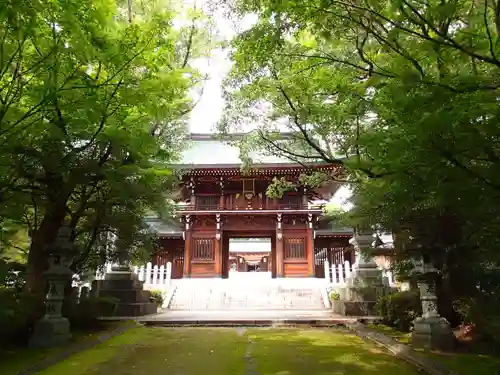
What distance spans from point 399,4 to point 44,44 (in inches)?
183

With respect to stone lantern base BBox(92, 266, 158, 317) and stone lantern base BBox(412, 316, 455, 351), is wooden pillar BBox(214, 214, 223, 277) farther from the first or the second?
stone lantern base BBox(412, 316, 455, 351)

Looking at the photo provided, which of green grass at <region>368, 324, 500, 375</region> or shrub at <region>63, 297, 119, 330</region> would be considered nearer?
green grass at <region>368, 324, 500, 375</region>

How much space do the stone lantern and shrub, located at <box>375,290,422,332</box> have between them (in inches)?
273

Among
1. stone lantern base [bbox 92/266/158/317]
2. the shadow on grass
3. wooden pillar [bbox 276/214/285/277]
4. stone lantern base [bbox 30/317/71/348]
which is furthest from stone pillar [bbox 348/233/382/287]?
wooden pillar [bbox 276/214/285/277]

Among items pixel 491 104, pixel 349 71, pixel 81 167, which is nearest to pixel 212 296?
pixel 81 167

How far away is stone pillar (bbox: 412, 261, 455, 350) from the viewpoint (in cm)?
659

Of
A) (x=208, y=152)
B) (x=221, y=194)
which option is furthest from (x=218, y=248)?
(x=208, y=152)

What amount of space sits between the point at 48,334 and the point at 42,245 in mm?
1902

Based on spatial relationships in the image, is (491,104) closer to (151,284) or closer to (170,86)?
(170,86)

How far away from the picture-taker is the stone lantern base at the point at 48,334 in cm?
711

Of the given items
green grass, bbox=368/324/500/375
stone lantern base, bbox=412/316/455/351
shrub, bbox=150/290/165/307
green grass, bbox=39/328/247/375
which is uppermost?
shrub, bbox=150/290/165/307

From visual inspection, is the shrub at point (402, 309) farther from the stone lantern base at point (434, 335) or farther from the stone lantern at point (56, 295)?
the stone lantern at point (56, 295)

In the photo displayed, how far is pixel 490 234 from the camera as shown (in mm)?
5293

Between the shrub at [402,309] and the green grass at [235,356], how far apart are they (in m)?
1.23
